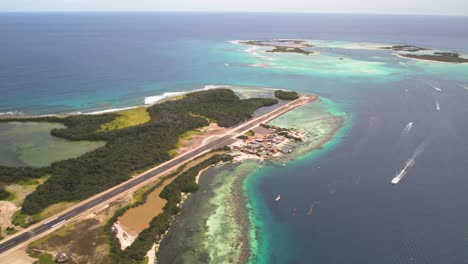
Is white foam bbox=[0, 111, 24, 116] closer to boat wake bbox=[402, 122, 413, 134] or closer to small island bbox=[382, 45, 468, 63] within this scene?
boat wake bbox=[402, 122, 413, 134]

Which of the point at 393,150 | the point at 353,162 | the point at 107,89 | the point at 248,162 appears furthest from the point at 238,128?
the point at 107,89

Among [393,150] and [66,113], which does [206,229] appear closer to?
[393,150]

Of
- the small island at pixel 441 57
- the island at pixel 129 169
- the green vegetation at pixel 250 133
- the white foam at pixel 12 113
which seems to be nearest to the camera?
the island at pixel 129 169

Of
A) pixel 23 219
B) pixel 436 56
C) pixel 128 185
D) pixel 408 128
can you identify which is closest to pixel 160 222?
pixel 128 185

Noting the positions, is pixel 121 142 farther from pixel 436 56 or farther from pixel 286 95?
pixel 436 56

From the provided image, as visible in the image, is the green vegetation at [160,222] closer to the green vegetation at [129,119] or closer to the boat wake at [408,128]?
the green vegetation at [129,119]

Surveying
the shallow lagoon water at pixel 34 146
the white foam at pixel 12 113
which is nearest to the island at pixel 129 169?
the shallow lagoon water at pixel 34 146
